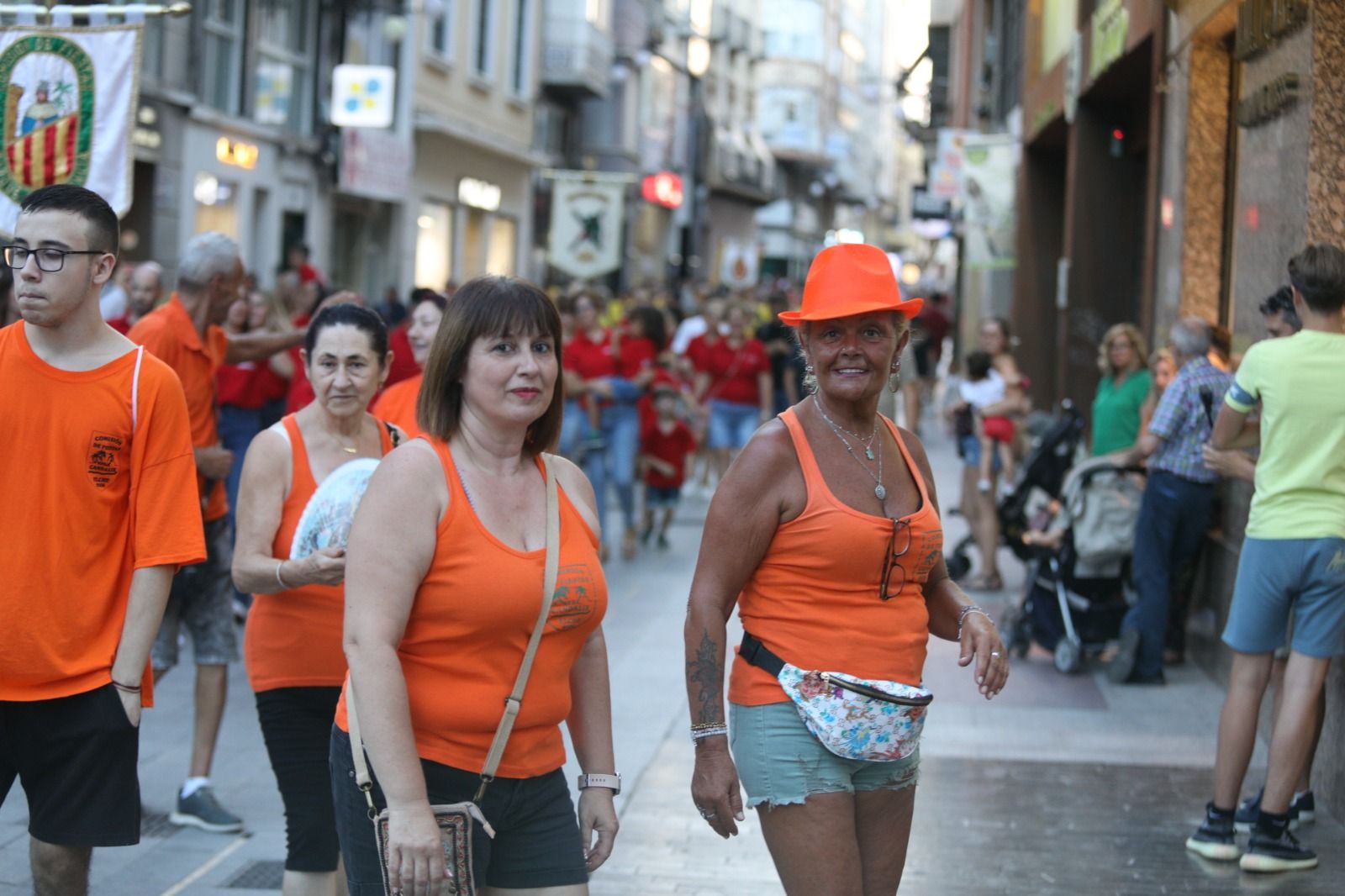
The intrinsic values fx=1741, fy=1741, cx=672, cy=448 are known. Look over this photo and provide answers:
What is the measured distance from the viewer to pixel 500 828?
3.32m

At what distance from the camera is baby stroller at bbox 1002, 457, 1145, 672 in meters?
9.44

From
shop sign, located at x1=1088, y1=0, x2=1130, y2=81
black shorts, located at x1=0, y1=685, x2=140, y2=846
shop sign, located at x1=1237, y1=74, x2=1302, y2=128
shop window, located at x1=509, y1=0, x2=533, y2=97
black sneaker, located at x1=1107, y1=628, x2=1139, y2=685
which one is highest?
shop window, located at x1=509, y1=0, x2=533, y2=97

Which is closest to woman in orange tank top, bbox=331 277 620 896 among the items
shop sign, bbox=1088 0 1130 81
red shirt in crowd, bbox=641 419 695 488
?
shop sign, bbox=1088 0 1130 81

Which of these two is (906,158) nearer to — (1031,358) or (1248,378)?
(1031,358)

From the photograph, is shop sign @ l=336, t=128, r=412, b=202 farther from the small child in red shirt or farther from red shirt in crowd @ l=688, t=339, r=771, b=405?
the small child in red shirt

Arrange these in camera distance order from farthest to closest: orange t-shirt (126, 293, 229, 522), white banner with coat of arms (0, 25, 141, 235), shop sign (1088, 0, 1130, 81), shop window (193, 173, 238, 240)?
shop window (193, 173, 238, 240)
shop sign (1088, 0, 1130, 81)
white banner with coat of arms (0, 25, 141, 235)
orange t-shirt (126, 293, 229, 522)

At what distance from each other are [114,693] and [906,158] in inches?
4925

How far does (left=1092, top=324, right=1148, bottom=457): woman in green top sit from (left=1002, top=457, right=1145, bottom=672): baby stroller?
109cm

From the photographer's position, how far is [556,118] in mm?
42438

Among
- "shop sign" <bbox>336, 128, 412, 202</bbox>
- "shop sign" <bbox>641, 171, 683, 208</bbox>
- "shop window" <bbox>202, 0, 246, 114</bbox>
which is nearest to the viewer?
"shop window" <bbox>202, 0, 246, 114</bbox>

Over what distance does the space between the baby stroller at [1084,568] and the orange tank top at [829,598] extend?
588cm

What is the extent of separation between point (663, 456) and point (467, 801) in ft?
37.7

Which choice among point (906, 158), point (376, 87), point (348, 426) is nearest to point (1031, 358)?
point (376, 87)

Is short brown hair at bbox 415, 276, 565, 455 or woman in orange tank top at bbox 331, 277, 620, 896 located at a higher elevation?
short brown hair at bbox 415, 276, 565, 455
